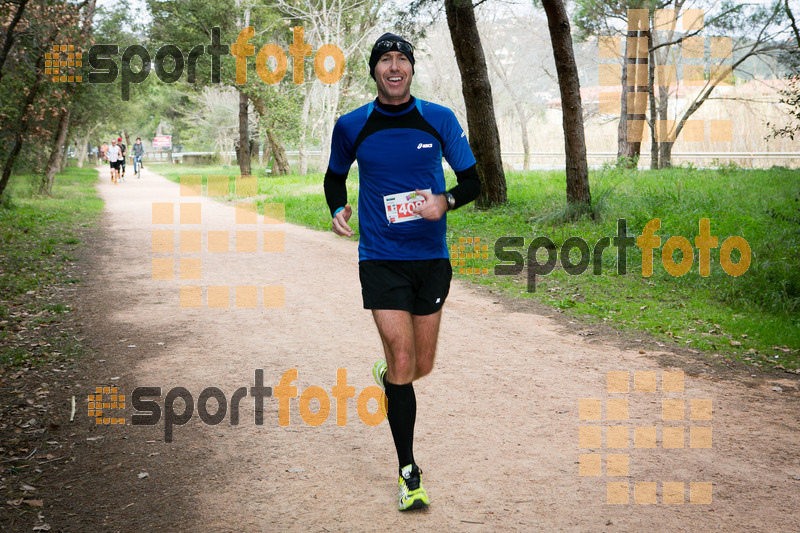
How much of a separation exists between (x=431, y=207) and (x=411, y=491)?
1.59 meters

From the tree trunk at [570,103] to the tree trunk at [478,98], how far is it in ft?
8.39

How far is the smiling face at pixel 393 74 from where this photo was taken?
12.9ft

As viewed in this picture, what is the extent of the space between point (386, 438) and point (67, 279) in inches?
311

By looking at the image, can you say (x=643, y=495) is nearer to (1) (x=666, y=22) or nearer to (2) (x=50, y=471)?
(2) (x=50, y=471)

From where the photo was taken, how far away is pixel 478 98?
16.5 meters

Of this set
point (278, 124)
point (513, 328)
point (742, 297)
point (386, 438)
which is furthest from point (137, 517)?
point (278, 124)

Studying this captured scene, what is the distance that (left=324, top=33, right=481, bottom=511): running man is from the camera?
3.96m

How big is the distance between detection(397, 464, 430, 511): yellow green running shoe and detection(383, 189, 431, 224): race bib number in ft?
4.68

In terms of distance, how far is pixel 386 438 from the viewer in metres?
5.09
